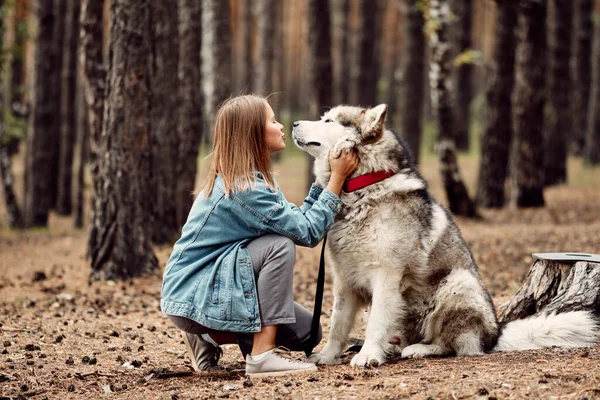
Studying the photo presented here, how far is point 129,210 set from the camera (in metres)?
8.54

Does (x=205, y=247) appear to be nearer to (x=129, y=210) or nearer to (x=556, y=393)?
(x=556, y=393)

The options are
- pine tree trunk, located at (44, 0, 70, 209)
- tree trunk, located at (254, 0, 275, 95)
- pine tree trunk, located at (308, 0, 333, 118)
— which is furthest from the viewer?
tree trunk, located at (254, 0, 275, 95)

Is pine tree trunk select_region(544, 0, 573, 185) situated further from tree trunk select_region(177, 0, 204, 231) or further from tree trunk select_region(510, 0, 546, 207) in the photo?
tree trunk select_region(177, 0, 204, 231)

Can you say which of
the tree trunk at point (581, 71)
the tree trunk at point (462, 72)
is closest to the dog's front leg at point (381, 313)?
the tree trunk at point (462, 72)

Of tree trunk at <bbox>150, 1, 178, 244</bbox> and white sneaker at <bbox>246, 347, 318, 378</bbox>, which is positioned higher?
tree trunk at <bbox>150, 1, 178, 244</bbox>

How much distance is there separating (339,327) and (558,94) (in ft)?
51.1

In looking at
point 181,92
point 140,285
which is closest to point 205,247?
point 140,285

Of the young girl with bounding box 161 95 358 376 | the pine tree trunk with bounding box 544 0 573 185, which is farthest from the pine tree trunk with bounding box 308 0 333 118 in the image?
the young girl with bounding box 161 95 358 376

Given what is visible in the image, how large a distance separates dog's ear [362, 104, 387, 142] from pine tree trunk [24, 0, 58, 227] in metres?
13.1

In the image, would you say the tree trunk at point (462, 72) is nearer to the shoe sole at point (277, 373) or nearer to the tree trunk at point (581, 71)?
the tree trunk at point (581, 71)

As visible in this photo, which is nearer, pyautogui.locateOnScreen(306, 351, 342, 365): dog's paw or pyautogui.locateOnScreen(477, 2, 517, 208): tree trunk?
pyautogui.locateOnScreen(306, 351, 342, 365): dog's paw

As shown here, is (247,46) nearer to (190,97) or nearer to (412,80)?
(412,80)

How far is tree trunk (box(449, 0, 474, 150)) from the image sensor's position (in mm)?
21062

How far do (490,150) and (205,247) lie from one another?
1135cm
